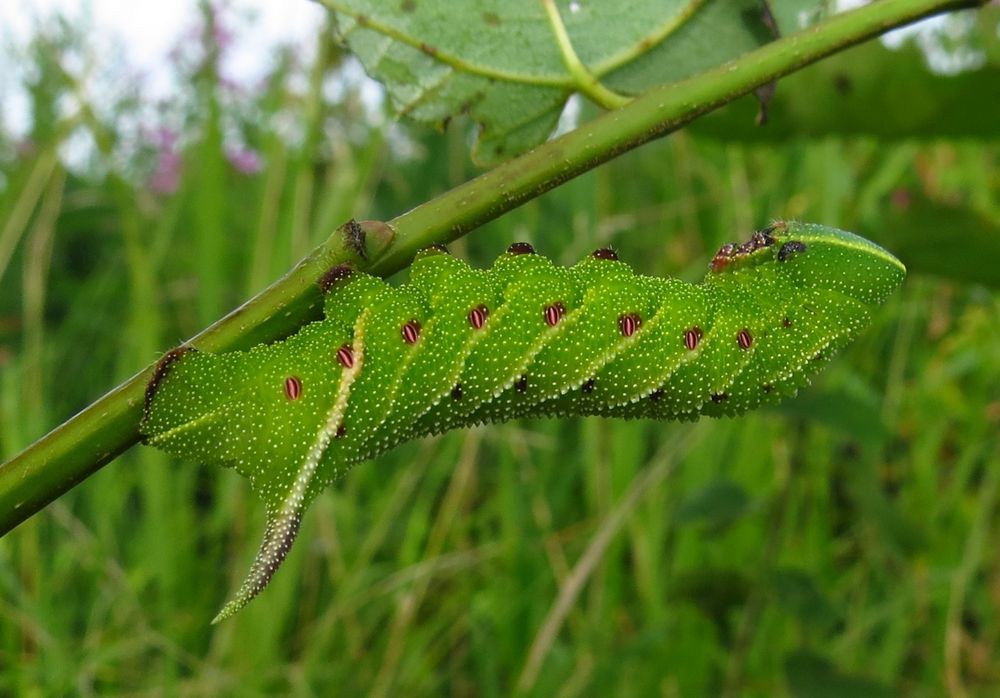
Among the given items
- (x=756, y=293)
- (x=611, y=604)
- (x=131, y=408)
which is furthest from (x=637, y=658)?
(x=131, y=408)

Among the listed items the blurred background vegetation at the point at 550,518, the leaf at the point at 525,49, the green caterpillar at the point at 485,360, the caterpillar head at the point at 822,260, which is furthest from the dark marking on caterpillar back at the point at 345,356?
the blurred background vegetation at the point at 550,518

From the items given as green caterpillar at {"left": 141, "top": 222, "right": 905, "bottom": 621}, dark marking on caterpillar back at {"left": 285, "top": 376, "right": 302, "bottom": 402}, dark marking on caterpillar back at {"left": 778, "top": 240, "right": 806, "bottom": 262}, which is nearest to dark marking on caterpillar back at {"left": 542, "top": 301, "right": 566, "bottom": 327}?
green caterpillar at {"left": 141, "top": 222, "right": 905, "bottom": 621}

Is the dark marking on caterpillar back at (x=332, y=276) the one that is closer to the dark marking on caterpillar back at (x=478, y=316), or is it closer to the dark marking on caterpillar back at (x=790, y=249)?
the dark marking on caterpillar back at (x=478, y=316)

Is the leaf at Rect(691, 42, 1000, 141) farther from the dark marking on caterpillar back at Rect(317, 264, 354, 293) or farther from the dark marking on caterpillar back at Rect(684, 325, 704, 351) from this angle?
the dark marking on caterpillar back at Rect(317, 264, 354, 293)

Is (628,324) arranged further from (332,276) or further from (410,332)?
(332,276)

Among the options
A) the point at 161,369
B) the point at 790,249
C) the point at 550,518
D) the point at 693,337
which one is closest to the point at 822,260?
the point at 790,249
